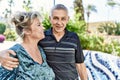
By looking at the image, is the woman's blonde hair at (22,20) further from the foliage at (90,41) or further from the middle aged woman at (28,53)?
the foliage at (90,41)

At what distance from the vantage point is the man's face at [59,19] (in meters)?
2.60

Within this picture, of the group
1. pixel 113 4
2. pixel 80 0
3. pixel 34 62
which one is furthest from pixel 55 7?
pixel 113 4

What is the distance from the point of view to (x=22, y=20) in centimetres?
226

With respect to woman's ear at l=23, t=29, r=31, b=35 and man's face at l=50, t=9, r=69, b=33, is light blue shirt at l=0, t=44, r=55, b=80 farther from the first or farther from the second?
man's face at l=50, t=9, r=69, b=33

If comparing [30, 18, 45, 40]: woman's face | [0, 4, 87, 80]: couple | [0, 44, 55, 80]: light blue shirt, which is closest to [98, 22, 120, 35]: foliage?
[0, 4, 87, 80]: couple

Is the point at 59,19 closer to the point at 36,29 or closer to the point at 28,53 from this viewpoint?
the point at 36,29

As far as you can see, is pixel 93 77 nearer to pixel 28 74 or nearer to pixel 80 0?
pixel 28 74

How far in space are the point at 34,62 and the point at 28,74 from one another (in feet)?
0.32

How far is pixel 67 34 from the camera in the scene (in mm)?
2666

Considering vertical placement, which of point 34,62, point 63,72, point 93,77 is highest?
point 34,62

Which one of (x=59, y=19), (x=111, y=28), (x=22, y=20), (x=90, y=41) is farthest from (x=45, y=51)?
(x=111, y=28)

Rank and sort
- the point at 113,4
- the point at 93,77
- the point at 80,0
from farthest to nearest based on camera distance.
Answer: the point at 113,4 → the point at 80,0 → the point at 93,77

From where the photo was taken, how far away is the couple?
219 cm

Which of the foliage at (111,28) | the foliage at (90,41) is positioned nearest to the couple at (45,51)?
the foliage at (90,41)
